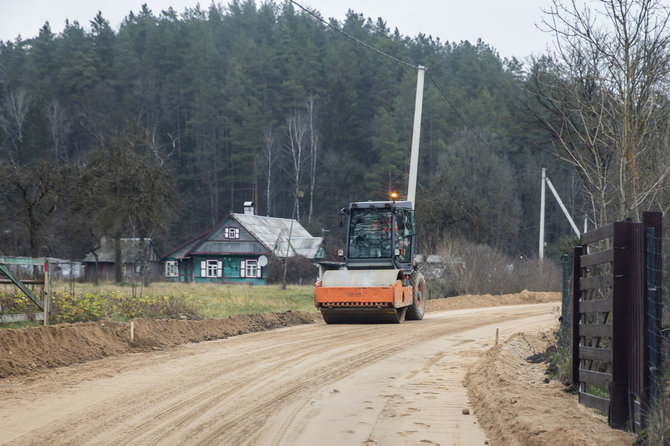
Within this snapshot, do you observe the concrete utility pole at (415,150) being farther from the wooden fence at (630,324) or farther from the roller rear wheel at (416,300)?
the wooden fence at (630,324)

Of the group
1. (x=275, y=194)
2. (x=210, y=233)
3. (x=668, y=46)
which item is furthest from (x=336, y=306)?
(x=275, y=194)

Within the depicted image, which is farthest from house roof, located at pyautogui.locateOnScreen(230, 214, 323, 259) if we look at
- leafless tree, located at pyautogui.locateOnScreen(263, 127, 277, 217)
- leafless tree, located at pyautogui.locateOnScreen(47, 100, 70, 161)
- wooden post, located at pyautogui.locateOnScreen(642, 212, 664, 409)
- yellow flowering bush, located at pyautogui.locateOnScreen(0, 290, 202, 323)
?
wooden post, located at pyautogui.locateOnScreen(642, 212, 664, 409)

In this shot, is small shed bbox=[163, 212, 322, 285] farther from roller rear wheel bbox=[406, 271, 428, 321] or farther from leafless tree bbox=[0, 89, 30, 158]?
roller rear wheel bbox=[406, 271, 428, 321]

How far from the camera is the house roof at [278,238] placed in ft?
210

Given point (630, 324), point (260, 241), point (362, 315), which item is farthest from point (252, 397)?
point (260, 241)

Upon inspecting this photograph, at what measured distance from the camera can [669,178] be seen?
1323 cm

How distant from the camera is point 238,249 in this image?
65.1 meters

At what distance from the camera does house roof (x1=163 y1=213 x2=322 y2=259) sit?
6412cm

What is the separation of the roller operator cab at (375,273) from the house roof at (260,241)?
4036cm

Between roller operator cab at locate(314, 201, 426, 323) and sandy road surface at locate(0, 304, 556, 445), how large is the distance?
4.89 metres

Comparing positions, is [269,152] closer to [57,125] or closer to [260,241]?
[260,241]

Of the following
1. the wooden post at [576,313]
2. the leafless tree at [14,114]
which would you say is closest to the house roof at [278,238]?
the leafless tree at [14,114]

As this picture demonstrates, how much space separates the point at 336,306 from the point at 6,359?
10.6 m

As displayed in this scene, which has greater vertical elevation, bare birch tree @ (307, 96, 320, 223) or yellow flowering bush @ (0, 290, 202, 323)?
bare birch tree @ (307, 96, 320, 223)
